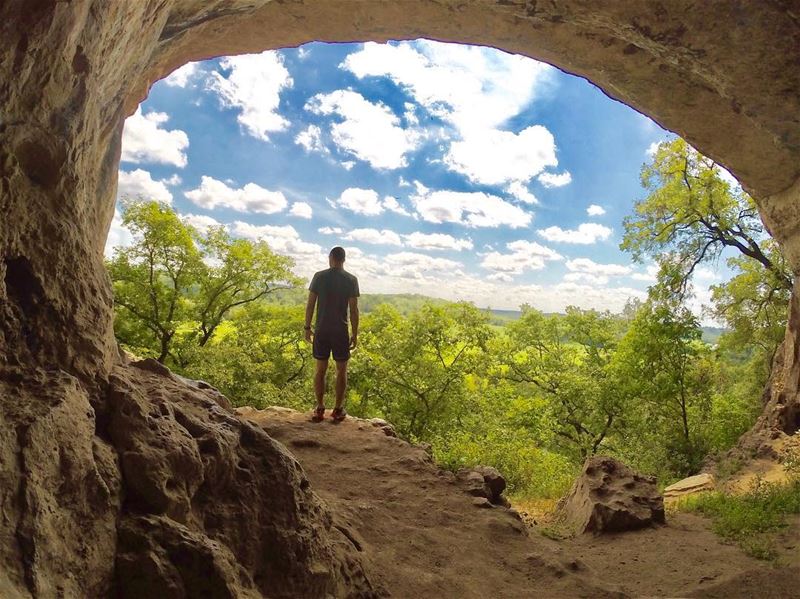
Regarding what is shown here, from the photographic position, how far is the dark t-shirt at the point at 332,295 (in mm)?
6969

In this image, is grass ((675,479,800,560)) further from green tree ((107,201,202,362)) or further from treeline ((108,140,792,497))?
green tree ((107,201,202,362))

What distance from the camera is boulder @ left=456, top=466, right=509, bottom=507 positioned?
6234 millimetres

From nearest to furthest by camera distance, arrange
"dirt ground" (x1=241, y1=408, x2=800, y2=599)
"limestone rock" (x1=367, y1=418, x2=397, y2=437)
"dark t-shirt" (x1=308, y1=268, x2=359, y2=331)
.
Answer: "dirt ground" (x1=241, y1=408, x2=800, y2=599)
"dark t-shirt" (x1=308, y1=268, x2=359, y2=331)
"limestone rock" (x1=367, y1=418, x2=397, y2=437)

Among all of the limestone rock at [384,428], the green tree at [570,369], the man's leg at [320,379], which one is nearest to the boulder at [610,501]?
the limestone rock at [384,428]

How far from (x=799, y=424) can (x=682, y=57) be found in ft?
28.0

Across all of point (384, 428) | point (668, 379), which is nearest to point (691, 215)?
point (668, 379)

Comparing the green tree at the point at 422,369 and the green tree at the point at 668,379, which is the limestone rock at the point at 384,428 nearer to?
the green tree at the point at 668,379

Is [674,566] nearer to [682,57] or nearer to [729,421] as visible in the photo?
[682,57]

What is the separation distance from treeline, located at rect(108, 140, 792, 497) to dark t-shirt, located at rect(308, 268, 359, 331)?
408 centimetres

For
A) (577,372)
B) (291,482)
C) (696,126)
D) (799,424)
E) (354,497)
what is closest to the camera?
(291,482)

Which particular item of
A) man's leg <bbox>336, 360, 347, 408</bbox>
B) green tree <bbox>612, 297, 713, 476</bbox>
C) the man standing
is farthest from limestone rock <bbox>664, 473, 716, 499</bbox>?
the man standing

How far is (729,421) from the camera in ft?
48.0

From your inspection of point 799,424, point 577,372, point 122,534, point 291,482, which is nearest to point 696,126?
point 799,424

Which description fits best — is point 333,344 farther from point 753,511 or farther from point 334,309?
point 753,511
